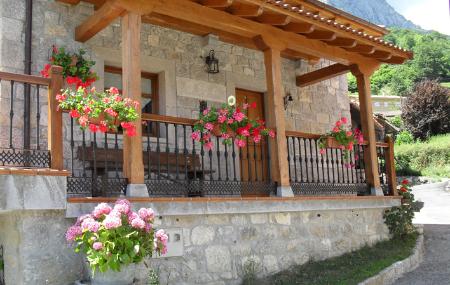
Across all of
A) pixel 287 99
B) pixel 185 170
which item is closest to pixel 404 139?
pixel 287 99

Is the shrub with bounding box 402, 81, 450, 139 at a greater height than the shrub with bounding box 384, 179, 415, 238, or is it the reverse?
the shrub with bounding box 402, 81, 450, 139

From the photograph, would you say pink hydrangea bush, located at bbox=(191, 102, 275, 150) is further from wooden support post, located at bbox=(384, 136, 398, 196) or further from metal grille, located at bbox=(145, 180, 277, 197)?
wooden support post, located at bbox=(384, 136, 398, 196)

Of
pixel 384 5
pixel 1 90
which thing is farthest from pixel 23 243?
pixel 384 5

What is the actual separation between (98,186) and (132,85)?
1.13 metres

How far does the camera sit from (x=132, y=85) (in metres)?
5.47

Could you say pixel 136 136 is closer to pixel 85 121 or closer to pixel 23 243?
pixel 85 121

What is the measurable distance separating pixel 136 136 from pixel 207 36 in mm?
3216

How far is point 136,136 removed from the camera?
212 inches

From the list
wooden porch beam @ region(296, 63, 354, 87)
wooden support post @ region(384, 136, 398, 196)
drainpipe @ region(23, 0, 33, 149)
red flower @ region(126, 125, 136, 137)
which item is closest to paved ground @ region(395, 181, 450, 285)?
wooden support post @ region(384, 136, 398, 196)

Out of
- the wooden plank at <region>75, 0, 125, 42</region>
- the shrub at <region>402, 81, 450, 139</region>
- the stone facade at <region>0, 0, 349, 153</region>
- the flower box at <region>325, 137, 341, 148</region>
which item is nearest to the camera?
the wooden plank at <region>75, 0, 125, 42</region>

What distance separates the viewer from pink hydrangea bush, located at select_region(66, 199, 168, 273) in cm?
427

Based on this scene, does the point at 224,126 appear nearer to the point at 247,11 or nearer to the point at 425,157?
the point at 247,11

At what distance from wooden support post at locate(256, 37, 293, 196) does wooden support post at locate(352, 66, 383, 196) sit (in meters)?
2.03

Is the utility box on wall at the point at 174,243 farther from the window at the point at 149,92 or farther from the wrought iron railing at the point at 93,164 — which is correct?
the window at the point at 149,92
